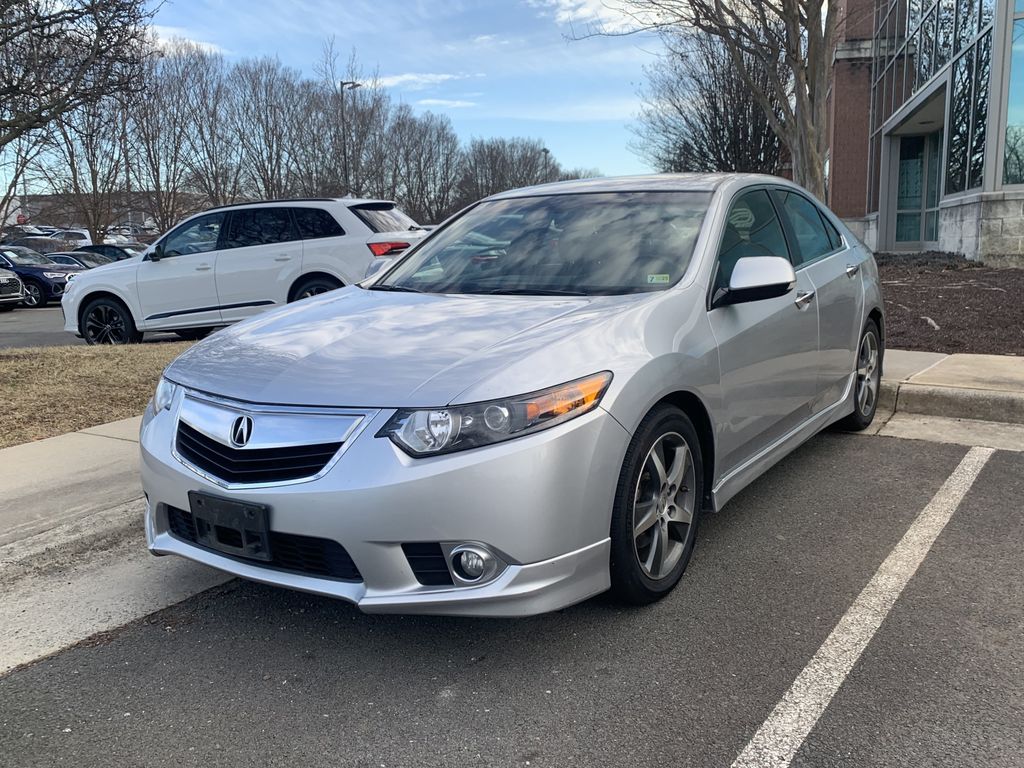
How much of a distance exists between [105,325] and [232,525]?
29.1ft

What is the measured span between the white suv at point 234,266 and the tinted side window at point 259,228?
12 millimetres

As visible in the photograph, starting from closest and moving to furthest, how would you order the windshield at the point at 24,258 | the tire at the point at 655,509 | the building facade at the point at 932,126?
the tire at the point at 655,509
the building facade at the point at 932,126
the windshield at the point at 24,258

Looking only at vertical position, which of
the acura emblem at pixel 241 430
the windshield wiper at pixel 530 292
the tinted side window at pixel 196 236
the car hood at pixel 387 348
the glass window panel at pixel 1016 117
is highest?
the glass window panel at pixel 1016 117

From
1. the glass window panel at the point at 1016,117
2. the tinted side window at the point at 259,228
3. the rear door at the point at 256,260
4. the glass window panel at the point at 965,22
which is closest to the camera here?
the rear door at the point at 256,260

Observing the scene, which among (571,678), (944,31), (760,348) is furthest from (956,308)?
(944,31)

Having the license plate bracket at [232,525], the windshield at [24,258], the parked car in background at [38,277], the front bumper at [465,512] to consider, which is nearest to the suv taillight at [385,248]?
the license plate bracket at [232,525]

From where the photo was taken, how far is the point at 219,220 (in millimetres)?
10086

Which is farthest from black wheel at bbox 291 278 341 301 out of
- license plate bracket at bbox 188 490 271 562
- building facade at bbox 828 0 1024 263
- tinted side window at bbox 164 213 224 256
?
building facade at bbox 828 0 1024 263

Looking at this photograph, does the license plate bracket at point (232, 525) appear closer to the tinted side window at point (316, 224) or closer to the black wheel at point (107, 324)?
the tinted side window at point (316, 224)

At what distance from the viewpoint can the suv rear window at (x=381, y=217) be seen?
9.75 m

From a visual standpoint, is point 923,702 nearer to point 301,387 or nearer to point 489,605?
point 489,605

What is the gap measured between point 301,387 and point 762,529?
7.58 feet

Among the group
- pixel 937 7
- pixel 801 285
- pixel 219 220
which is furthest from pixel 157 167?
pixel 801 285

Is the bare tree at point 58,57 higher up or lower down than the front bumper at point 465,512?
higher up
